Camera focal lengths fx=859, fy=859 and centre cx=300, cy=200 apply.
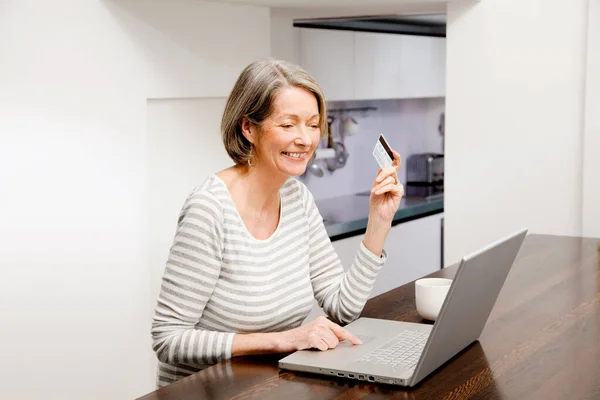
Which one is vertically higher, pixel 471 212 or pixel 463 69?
pixel 463 69

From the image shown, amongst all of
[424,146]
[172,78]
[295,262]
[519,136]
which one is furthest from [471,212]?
[424,146]

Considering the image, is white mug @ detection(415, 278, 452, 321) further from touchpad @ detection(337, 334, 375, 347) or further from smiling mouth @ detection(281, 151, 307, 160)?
smiling mouth @ detection(281, 151, 307, 160)

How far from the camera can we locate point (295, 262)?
216 cm

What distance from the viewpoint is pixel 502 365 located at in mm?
1744

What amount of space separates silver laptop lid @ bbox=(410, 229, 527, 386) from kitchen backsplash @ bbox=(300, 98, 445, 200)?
11.8 feet

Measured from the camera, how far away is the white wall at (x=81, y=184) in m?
2.71

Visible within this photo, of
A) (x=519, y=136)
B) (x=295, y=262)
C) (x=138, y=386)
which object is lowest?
(x=138, y=386)

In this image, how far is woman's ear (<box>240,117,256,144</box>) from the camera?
6.92 feet

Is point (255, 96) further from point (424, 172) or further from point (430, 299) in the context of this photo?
point (424, 172)

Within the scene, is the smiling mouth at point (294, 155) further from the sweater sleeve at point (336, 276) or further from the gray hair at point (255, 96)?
the sweater sleeve at point (336, 276)

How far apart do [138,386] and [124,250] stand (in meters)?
0.54

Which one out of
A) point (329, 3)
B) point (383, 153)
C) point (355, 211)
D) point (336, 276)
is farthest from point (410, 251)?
point (383, 153)

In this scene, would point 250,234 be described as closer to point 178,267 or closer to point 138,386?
point 178,267

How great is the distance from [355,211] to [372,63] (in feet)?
2.97
